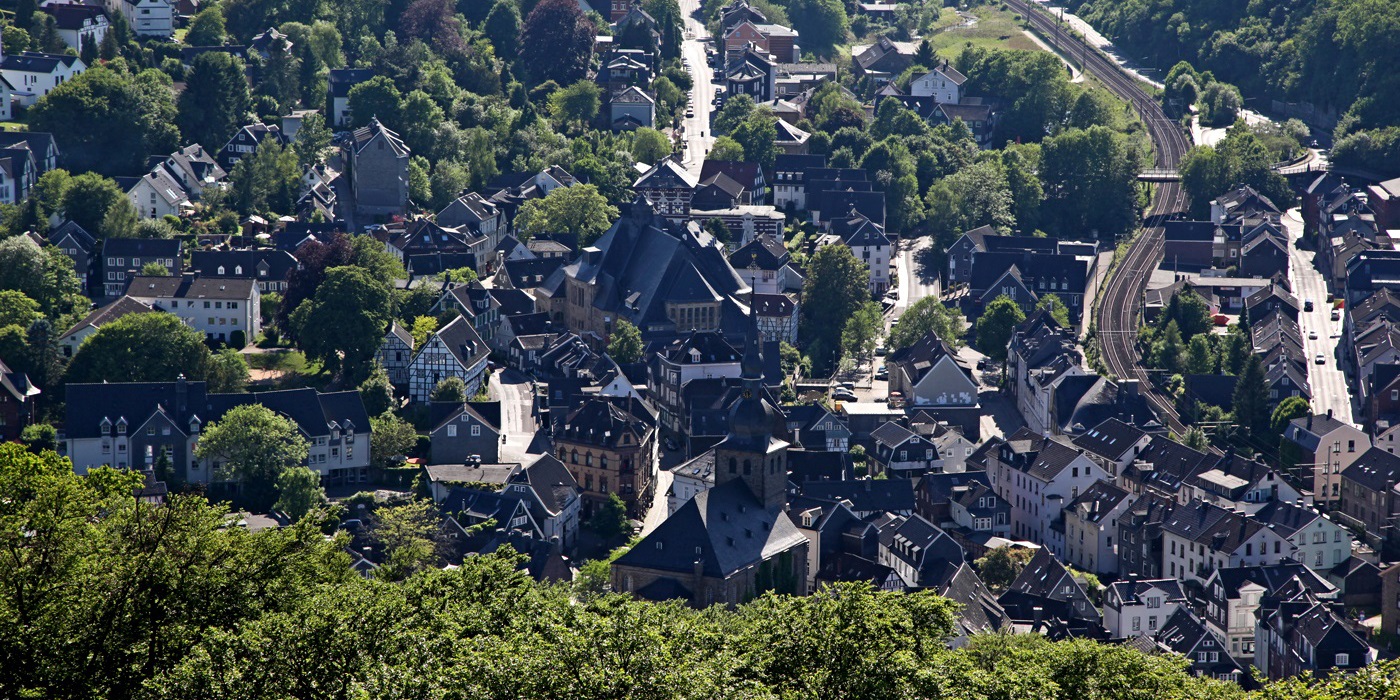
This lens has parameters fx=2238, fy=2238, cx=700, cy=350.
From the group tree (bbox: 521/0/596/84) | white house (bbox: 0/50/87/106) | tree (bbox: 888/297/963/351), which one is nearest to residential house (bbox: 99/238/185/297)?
white house (bbox: 0/50/87/106)

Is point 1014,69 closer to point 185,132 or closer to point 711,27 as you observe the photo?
point 711,27

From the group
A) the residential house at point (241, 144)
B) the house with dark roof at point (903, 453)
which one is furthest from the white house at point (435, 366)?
the residential house at point (241, 144)

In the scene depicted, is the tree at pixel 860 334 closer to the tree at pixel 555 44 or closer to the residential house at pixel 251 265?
the residential house at pixel 251 265

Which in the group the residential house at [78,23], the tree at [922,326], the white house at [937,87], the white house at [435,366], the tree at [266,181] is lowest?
the white house at [435,366]

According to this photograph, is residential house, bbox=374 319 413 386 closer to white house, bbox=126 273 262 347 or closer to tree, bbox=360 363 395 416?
tree, bbox=360 363 395 416

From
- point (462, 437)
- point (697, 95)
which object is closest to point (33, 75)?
point (462, 437)

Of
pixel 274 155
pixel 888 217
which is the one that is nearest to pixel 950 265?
pixel 888 217
